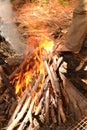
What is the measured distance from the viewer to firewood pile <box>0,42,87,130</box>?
4.27m

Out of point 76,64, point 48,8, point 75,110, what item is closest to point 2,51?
A: point 76,64

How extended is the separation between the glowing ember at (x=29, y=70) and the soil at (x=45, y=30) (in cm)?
27

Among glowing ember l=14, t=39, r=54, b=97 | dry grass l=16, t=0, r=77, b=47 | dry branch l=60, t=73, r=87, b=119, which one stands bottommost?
dry branch l=60, t=73, r=87, b=119

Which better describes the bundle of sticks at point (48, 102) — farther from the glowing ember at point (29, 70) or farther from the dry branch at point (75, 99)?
the glowing ember at point (29, 70)

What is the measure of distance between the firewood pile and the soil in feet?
0.50

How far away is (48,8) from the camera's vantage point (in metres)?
9.10

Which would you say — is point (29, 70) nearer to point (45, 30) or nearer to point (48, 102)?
point (48, 102)

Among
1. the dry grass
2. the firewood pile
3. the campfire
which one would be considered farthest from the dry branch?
the dry grass

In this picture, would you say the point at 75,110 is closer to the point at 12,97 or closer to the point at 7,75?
the point at 12,97

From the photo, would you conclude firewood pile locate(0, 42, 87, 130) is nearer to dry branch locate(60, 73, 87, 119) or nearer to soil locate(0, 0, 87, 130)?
dry branch locate(60, 73, 87, 119)

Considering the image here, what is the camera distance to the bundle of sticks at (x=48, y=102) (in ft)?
13.9

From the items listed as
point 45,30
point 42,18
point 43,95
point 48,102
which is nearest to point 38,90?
point 43,95

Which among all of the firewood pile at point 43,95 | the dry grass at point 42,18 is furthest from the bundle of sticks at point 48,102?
the dry grass at point 42,18

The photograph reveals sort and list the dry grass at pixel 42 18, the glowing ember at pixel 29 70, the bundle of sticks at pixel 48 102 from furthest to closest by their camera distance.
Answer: the dry grass at pixel 42 18, the glowing ember at pixel 29 70, the bundle of sticks at pixel 48 102
